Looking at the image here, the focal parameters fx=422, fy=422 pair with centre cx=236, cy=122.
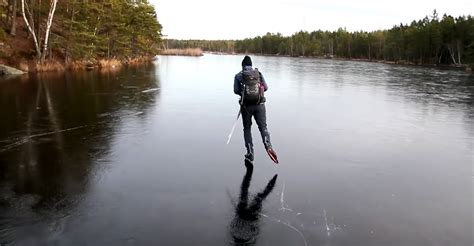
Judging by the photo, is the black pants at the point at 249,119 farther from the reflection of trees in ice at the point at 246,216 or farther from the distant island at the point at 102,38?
the distant island at the point at 102,38

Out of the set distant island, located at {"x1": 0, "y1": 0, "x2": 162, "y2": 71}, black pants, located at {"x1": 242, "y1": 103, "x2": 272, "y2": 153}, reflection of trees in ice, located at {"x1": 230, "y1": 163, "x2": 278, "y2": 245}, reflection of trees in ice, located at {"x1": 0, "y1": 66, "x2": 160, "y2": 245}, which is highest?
distant island, located at {"x1": 0, "y1": 0, "x2": 162, "y2": 71}

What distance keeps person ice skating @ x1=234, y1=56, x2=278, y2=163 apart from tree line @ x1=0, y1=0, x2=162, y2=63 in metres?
22.9

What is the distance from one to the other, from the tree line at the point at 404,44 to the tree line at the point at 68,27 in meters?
51.4

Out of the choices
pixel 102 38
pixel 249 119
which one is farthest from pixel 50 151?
pixel 102 38

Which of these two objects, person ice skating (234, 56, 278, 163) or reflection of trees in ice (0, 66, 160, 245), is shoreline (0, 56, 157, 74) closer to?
Result: reflection of trees in ice (0, 66, 160, 245)

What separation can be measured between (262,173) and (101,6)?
30.4 meters

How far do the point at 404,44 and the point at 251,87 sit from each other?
87.8m

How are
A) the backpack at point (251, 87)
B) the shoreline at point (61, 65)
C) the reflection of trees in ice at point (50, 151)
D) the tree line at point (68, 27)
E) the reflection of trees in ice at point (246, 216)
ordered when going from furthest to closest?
the tree line at point (68, 27), the shoreline at point (61, 65), the backpack at point (251, 87), the reflection of trees in ice at point (50, 151), the reflection of trees in ice at point (246, 216)

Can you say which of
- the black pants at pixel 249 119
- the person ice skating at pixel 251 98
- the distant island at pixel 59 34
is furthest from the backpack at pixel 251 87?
the distant island at pixel 59 34

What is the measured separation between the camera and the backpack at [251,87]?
6.96 meters

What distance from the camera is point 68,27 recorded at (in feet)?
95.8

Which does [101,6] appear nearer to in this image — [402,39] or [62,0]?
[62,0]

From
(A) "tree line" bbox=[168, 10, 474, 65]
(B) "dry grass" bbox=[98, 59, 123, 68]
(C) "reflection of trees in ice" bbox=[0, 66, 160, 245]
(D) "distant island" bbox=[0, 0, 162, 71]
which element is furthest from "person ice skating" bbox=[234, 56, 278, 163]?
(A) "tree line" bbox=[168, 10, 474, 65]

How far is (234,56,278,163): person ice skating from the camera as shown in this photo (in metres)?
6.97
